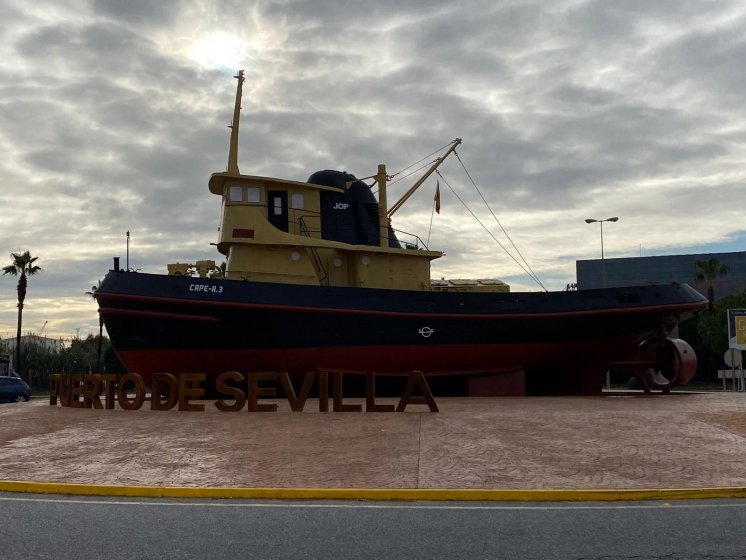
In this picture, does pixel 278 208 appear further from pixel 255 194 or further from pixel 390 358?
pixel 390 358

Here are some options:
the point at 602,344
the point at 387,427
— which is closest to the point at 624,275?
the point at 602,344

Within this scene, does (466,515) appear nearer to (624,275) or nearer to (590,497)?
(590,497)

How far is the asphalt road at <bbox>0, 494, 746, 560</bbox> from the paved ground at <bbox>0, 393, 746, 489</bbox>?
3.89ft

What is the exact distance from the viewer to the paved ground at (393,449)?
986 centimetres

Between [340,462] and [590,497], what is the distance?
398cm

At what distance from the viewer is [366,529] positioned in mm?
7070

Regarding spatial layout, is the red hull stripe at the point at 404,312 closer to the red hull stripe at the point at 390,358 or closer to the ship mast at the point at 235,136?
the red hull stripe at the point at 390,358

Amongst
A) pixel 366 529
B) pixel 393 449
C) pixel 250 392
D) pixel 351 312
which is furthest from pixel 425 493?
pixel 351 312

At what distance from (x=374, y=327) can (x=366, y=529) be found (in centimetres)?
1684

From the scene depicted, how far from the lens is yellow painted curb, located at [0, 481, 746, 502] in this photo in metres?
8.79

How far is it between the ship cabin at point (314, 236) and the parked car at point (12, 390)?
12.9m

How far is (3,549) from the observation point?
627 cm

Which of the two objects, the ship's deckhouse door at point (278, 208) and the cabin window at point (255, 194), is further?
the ship's deckhouse door at point (278, 208)

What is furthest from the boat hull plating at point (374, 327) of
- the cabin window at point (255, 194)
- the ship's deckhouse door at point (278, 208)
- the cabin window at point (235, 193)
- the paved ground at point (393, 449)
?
the paved ground at point (393, 449)
